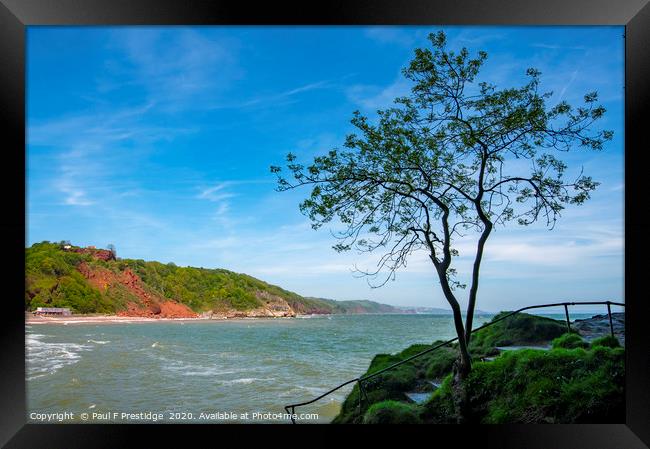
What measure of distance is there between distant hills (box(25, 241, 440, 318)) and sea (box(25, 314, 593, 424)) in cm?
147

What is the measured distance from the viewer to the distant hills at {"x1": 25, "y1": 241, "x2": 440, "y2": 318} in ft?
76.7

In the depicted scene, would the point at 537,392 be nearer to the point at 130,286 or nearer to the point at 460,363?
the point at 460,363

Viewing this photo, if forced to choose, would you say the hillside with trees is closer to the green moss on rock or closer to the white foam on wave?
the white foam on wave

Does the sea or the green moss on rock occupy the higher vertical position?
the green moss on rock

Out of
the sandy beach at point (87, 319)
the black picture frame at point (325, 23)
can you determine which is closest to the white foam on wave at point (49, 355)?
the sandy beach at point (87, 319)

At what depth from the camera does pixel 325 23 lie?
10.1 ft

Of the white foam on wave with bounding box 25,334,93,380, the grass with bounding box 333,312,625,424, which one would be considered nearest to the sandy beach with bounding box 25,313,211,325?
the white foam on wave with bounding box 25,334,93,380

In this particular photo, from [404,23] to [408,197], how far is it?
148cm

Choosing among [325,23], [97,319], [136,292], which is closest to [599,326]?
[325,23]

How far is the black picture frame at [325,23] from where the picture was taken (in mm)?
2977

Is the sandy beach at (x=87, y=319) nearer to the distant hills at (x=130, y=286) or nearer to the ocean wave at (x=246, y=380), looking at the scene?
the distant hills at (x=130, y=286)
